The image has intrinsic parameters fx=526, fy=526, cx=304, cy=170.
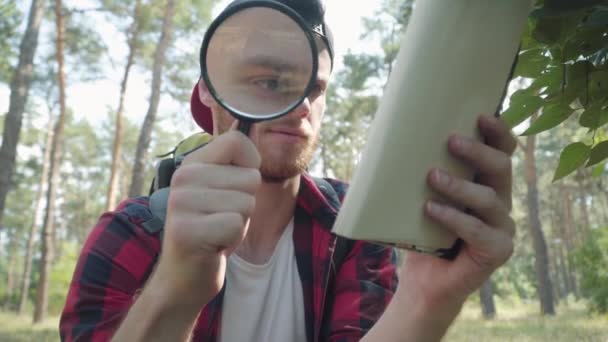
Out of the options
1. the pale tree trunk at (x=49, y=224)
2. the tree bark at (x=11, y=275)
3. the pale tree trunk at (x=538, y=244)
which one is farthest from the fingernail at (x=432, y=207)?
the tree bark at (x=11, y=275)

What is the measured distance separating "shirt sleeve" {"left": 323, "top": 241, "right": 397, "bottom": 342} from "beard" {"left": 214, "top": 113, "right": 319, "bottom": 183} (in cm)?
43

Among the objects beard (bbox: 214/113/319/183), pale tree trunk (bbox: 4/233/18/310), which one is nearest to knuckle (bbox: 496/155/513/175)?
beard (bbox: 214/113/319/183)

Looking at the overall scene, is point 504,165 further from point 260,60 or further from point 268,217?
point 268,217

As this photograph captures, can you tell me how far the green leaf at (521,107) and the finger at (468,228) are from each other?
0.35 meters

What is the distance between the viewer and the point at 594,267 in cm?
1266

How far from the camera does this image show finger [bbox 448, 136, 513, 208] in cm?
100

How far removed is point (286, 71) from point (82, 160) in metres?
36.5

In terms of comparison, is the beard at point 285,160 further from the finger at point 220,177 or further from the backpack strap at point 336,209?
the finger at point 220,177

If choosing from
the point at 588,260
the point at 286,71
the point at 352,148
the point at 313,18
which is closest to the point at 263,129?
the point at 313,18

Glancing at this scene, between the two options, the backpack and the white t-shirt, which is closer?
the backpack

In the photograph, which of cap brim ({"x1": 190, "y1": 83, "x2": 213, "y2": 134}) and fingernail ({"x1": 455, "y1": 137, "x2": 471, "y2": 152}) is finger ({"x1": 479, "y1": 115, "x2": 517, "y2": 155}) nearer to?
fingernail ({"x1": 455, "y1": 137, "x2": 471, "y2": 152})

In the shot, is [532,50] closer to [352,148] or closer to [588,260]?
[588,260]

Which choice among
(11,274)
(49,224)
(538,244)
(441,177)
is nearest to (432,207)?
(441,177)

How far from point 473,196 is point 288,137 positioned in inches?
45.0
